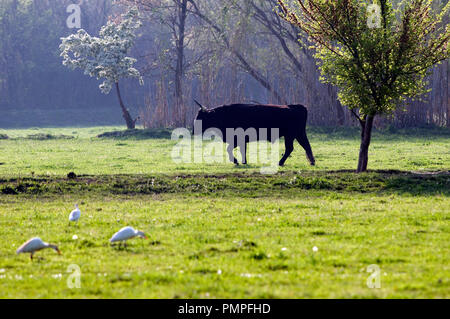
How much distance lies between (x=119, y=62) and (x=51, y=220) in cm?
2621

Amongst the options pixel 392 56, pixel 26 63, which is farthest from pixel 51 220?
pixel 26 63

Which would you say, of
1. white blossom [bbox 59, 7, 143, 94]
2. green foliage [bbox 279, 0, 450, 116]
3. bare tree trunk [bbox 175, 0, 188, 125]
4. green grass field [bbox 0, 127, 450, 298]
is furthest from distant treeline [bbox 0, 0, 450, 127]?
green grass field [bbox 0, 127, 450, 298]

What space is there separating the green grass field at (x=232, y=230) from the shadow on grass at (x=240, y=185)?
0.03 m

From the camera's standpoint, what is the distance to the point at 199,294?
6355mm

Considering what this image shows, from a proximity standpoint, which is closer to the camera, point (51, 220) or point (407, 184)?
point (51, 220)

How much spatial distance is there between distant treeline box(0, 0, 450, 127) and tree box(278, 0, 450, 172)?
5.21 meters

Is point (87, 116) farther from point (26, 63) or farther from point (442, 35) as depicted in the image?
point (442, 35)

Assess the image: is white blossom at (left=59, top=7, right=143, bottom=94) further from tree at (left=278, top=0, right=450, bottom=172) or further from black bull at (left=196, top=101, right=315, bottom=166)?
tree at (left=278, top=0, right=450, bottom=172)
